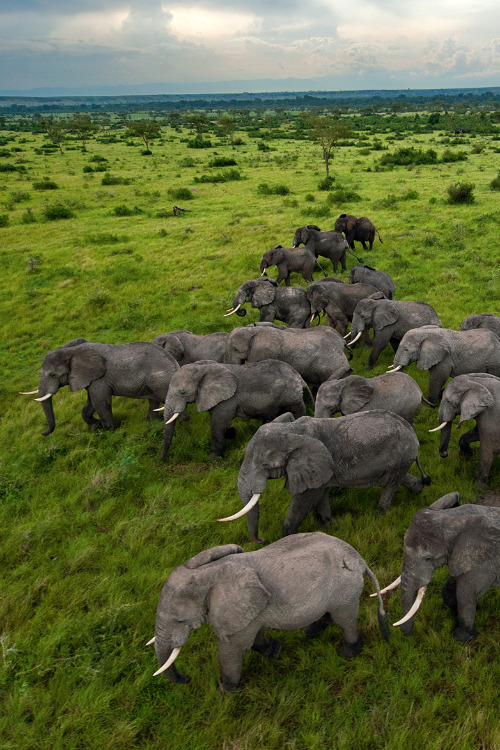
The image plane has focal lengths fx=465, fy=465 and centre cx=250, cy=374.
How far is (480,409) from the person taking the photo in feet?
21.5

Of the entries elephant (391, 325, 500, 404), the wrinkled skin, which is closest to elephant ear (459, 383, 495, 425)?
elephant (391, 325, 500, 404)

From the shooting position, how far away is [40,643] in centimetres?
495

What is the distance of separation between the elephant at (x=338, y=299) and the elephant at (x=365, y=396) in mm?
4229

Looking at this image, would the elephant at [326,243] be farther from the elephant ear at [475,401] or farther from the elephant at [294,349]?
the elephant ear at [475,401]

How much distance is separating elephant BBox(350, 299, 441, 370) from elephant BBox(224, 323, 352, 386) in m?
1.50

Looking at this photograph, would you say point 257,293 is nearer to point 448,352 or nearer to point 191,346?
point 191,346

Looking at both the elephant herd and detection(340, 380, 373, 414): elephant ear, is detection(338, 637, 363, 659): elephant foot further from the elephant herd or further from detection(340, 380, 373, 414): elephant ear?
detection(340, 380, 373, 414): elephant ear

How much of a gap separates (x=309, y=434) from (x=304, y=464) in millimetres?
495

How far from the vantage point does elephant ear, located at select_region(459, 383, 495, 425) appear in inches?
258

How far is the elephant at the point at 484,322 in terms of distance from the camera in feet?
30.6

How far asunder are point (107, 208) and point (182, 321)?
58.5 feet

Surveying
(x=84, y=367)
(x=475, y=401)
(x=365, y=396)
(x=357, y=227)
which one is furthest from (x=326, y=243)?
(x=475, y=401)

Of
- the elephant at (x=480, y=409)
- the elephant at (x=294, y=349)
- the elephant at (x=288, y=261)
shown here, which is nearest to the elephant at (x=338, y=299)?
the elephant at (x=294, y=349)

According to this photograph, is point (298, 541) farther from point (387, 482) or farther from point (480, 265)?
point (480, 265)
